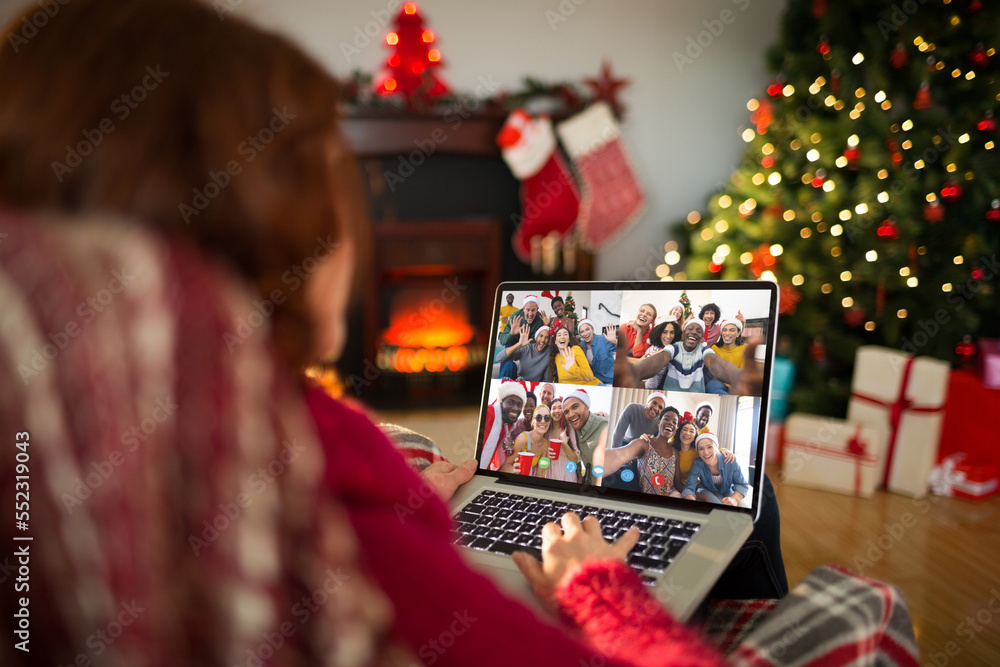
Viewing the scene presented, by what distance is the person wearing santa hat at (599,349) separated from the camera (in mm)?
858

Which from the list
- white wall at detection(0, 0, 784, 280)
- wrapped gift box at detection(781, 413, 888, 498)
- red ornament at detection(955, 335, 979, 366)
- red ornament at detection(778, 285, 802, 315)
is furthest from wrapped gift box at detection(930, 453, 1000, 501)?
white wall at detection(0, 0, 784, 280)

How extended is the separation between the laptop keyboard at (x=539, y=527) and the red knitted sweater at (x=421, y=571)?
0.19 metres

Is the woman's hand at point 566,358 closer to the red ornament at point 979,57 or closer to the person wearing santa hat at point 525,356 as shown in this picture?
the person wearing santa hat at point 525,356

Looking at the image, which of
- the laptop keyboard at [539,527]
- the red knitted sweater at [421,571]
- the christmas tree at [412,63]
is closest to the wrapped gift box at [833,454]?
the laptop keyboard at [539,527]

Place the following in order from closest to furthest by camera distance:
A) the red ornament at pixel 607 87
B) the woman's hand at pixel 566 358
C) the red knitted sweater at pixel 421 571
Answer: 1. the red knitted sweater at pixel 421 571
2. the woman's hand at pixel 566 358
3. the red ornament at pixel 607 87

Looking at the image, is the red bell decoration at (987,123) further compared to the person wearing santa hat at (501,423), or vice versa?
the red bell decoration at (987,123)

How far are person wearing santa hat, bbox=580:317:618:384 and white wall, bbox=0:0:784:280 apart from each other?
9.19ft

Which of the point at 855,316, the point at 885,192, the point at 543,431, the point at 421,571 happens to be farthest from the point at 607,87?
the point at 421,571

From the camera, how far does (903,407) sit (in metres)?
Answer: 2.24

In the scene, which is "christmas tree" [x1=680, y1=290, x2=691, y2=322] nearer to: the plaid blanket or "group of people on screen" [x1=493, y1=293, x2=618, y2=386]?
"group of people on screen" [x1=493, y1=293, x2=618, y2=386]

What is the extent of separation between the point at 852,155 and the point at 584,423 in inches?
86.5

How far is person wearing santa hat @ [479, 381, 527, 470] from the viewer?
2.90ft

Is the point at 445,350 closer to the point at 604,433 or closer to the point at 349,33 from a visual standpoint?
the point at 349,33

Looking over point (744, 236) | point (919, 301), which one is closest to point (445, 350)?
point (744, 236)
